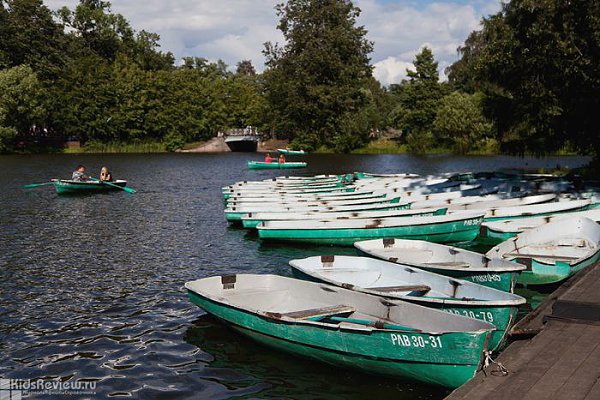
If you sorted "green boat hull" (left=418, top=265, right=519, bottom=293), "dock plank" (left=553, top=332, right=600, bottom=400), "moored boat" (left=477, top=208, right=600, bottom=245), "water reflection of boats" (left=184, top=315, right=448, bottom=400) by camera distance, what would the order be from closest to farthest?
"dock plank" (left=553, top=332, right=600, bottom=400), "water reflection of boats" (left=184, top=315, right=448, bottom=400), "green boat hull" (left=418, top=265, right=519, bottom=293), "moored boat" (left=477, top=208, right=600, bottom=245)

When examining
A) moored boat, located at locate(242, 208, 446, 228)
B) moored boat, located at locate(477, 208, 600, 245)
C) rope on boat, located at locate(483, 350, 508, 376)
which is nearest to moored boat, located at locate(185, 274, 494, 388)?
rope on boat, located at locate(483, 350, 508, 376)

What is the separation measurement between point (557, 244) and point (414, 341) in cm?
912

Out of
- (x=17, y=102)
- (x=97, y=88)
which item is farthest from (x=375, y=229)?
(x=97, y=88)

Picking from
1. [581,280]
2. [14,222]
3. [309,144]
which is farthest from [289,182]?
[309,144]

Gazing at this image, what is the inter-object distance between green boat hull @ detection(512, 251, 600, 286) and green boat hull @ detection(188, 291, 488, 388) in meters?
5.63

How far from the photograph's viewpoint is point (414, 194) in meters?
27.7

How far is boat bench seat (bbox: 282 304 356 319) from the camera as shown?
1060 centimetres

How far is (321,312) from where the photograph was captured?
1077 centimetres

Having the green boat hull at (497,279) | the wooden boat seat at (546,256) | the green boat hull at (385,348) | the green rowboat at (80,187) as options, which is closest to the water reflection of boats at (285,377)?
the green boat hull at (385,348)

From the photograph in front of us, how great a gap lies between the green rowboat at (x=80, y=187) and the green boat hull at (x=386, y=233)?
64.4 feet

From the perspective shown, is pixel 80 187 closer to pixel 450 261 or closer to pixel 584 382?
pixel 450 261

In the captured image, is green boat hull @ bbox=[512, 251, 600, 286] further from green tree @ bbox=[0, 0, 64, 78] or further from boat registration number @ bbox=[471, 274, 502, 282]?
green tree @ bbox=[0, 0, 64, 78]

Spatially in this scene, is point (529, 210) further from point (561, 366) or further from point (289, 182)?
point (289, 182)

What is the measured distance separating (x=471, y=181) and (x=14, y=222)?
75.0ft
